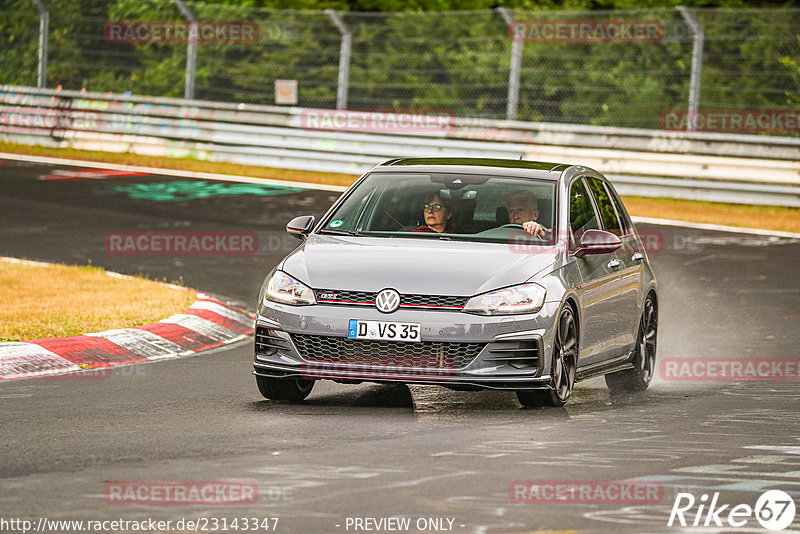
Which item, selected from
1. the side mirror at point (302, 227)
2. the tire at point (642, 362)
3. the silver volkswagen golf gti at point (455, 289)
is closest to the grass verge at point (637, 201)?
the tire at point (642, 362)

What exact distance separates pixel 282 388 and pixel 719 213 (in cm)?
1357

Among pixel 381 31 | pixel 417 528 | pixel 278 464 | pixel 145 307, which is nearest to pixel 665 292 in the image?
pixel 145 307

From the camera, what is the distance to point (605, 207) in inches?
438

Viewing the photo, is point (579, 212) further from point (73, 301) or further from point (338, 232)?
point (73, 301)

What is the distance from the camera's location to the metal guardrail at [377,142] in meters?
22.4

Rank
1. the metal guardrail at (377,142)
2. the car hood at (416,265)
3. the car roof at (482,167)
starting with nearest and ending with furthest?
the car hood at (416,265) → the car roof at (482,167) → the metal guardrail at (377,142)

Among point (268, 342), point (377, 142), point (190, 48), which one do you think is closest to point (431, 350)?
point (268, 342)

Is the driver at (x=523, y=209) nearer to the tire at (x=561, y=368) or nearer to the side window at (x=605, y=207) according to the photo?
the tire at (x=561, y=368)

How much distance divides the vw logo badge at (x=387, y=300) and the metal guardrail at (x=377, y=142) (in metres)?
14.0

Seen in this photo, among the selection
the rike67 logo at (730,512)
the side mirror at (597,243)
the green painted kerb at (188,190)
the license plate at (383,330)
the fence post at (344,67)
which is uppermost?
the fence post at (344,67)

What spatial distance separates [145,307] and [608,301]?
174 inches

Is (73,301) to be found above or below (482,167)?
below

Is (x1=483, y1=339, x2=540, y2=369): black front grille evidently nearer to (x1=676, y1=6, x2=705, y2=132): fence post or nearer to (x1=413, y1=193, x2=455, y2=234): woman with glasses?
(x1=413, y1=193, x2=455, y2=234): woman with glasses

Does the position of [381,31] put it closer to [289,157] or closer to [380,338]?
[289,157]
